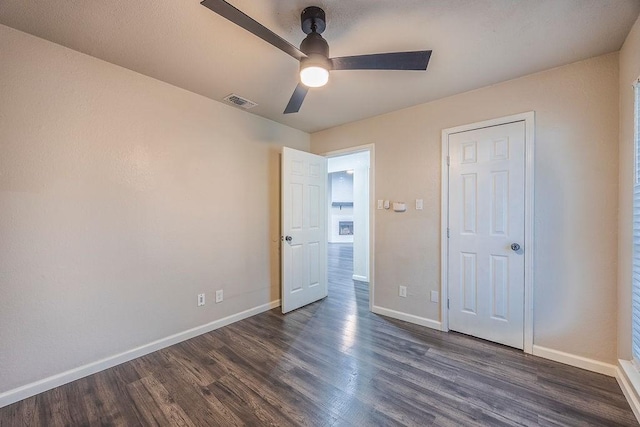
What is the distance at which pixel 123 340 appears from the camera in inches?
85.0

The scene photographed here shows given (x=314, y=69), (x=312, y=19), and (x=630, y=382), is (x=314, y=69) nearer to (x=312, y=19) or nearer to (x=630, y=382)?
(x=312, y=19)

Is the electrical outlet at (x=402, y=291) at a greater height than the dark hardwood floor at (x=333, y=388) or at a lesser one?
greater

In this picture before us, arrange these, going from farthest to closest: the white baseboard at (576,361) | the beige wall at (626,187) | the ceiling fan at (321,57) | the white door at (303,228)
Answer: the white door at (303,228), the white baseboard at (576,361), the beige wall at (626,187), the ceiling fan at (321,57)

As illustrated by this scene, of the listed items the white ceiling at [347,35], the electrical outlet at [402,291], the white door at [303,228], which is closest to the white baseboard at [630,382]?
the electrical outlet at [402,291]

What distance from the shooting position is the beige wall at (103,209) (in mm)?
1735

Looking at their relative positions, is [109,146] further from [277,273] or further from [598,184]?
[598,184]

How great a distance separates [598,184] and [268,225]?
10.1ft

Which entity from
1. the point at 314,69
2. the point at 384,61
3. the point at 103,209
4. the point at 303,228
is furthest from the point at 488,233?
the point at 103,209

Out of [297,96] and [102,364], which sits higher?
[297,96]

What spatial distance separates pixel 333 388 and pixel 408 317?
4.70 feet

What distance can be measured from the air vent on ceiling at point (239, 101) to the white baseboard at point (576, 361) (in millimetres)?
3507

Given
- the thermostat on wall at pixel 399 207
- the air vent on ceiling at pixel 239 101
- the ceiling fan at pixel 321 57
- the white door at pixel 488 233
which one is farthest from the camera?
the thermostat on wall at pixel 399 207

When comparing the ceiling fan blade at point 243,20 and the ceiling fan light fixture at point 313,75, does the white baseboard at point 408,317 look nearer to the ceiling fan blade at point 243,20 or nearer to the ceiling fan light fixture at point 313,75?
the ceiling fan light fixture at point 313,75

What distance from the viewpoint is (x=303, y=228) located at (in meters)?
3.40
